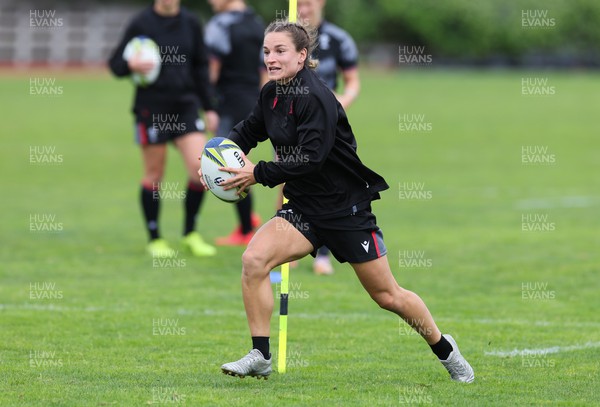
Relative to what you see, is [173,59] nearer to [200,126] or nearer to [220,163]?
[200,126]

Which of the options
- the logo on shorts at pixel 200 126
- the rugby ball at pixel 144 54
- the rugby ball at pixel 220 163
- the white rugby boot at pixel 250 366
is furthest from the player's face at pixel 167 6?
the white rugby boot at pixel 250 366

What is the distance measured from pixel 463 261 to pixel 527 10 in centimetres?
5996

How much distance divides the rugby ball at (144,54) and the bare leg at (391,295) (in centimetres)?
537

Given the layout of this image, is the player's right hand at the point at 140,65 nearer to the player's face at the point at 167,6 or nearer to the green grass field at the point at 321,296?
the player's face at the point at 167,6

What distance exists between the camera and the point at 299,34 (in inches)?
247

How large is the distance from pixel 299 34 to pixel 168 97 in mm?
5185

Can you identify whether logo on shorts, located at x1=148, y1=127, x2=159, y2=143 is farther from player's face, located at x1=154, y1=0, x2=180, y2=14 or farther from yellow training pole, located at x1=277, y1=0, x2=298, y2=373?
yellow training pole, located at x1=277, y1=0, x2=298, y2=373

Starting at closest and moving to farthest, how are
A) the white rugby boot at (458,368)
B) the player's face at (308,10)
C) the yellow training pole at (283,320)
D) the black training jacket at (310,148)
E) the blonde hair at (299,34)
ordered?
the black training jacket at (310,148), the blonde hair at (299,34), the white rugby boot at (458,368), the yellow training pole at (283,320), the player's face at (308,10)

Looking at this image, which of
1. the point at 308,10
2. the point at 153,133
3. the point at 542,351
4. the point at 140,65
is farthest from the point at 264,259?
the point at 140,65

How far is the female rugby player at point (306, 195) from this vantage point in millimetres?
6160

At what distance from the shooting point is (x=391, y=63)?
66062 millimetres

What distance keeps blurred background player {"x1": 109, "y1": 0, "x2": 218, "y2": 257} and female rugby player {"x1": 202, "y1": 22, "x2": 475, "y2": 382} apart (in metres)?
4.76

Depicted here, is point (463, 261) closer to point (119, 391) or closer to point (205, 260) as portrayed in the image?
point (205, 260)

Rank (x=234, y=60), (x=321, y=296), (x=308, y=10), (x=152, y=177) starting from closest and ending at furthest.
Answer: (x=321, y=296)
(x=308, y=10)
(x=152, y=177)
(x=234, y=60)
